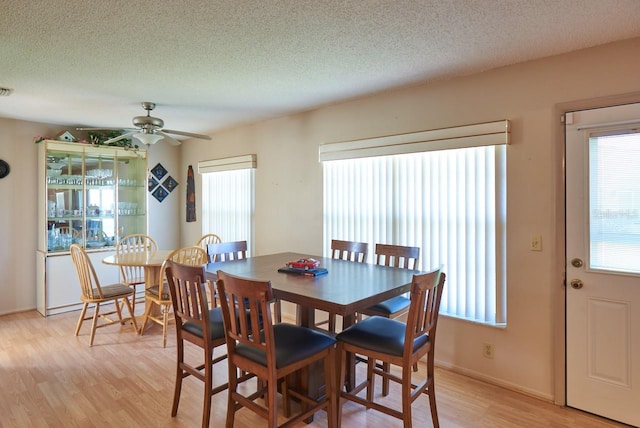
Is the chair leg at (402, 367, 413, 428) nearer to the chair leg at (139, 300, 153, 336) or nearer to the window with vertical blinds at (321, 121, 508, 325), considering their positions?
the window with vertical blinds at (321, 121, 508, 325)

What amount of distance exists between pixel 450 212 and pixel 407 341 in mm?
1480

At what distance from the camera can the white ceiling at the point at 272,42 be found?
189 centimetres

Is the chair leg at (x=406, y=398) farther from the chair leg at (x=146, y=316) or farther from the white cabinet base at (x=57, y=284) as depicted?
the white cabinet base at (x=57, y=284)

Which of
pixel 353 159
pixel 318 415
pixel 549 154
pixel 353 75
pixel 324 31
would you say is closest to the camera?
pixel 324 31

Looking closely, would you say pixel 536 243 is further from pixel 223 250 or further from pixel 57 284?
pixel 57 284

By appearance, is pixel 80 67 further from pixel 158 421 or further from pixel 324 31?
pixel 158 421

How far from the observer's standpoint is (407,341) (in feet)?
6.12

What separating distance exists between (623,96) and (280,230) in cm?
334

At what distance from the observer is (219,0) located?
1.81 meters

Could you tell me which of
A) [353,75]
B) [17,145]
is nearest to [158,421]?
[353,75]

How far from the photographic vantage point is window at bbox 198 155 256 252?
4.78 meters

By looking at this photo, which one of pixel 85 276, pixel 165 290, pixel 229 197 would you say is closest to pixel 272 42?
pixel 165 290

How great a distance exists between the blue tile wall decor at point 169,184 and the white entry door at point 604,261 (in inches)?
209

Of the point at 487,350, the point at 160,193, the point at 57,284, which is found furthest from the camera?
the point at 160,193
